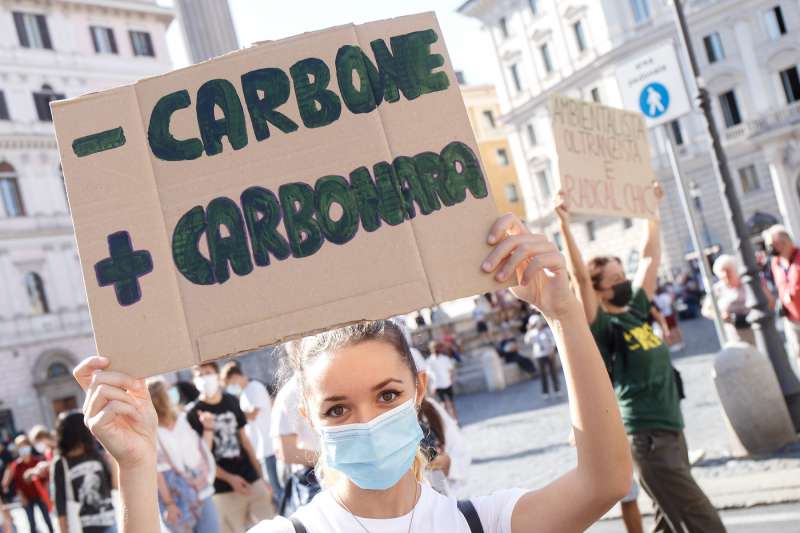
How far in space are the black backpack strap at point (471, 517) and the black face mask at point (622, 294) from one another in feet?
8.86

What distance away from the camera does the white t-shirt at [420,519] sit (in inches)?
76.7

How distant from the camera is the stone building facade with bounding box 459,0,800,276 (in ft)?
116

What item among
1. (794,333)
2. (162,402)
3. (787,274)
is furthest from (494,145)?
(162,402)

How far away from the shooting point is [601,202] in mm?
4242

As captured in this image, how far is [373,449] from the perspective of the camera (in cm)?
197

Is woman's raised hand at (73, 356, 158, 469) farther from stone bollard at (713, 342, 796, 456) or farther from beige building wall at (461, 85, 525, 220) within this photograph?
beige building wall at (461, 85, 525, 220)

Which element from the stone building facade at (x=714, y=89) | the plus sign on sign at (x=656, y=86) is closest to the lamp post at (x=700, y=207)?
the stone building facade at (x=714, y=89)

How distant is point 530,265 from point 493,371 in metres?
18.3

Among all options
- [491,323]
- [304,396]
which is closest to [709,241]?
[491,323]

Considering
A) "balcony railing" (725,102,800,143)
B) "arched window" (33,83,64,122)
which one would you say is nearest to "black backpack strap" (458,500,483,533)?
"balcony railing" (725,102,800,143)

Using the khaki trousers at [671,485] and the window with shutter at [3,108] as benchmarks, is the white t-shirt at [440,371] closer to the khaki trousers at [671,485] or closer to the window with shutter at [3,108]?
the khaki trousers at [671,485]

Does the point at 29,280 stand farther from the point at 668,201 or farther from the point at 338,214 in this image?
the point at 338,214

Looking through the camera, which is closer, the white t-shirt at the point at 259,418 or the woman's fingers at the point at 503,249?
the woman's fingers at the point at 503,249

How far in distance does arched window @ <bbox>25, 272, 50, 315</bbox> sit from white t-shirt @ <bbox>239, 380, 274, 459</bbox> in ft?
99.5
